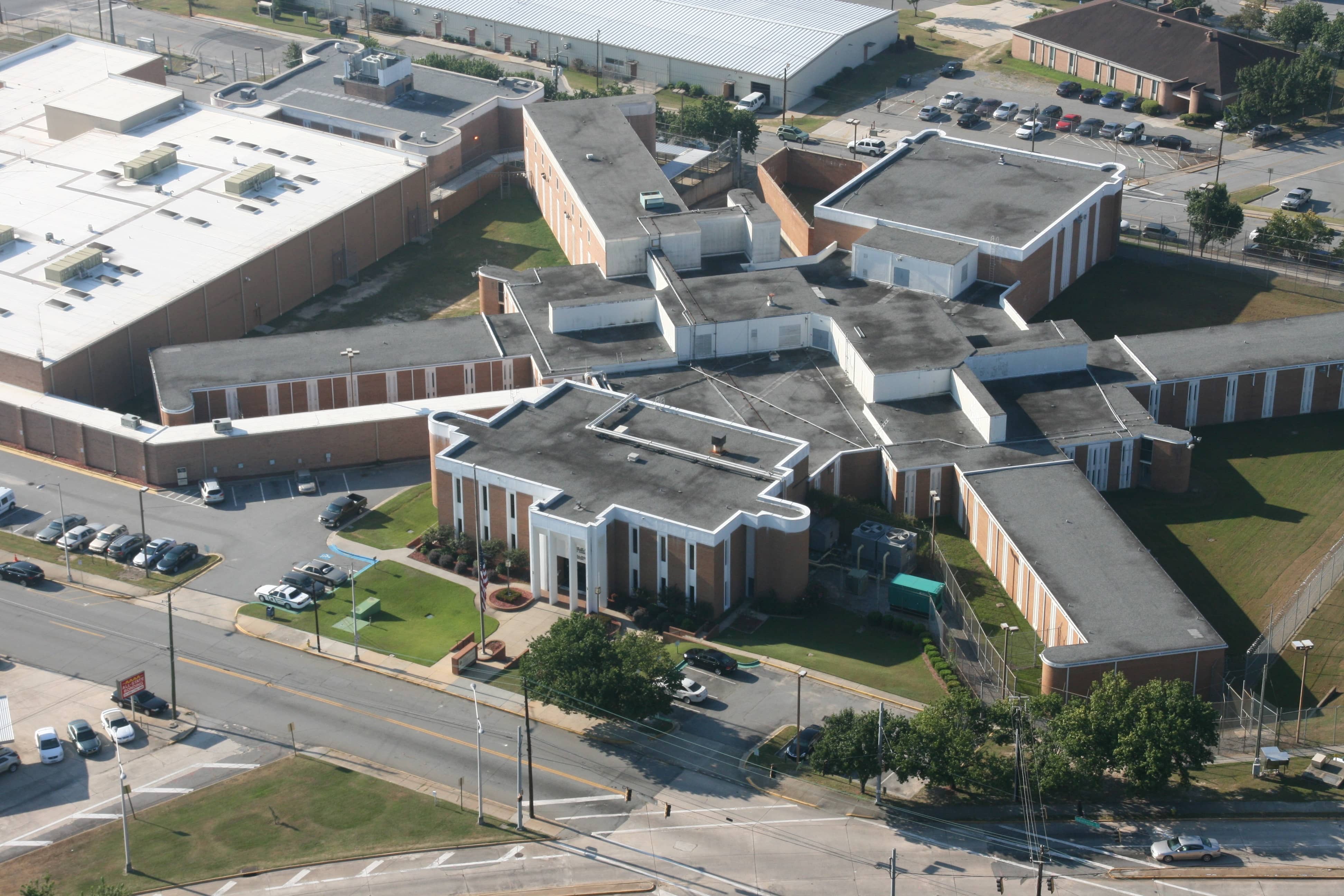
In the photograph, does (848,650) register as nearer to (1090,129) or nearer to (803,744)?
(803,744)

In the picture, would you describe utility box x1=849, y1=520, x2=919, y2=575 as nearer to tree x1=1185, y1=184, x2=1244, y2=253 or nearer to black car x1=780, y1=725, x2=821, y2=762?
black car x1=780, y1=725, x2=821, y2=762

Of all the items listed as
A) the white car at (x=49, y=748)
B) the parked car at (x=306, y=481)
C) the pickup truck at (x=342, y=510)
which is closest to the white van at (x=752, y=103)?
the parked car at (x=306, y=481)

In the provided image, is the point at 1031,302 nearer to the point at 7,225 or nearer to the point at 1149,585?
the point at 1149,585

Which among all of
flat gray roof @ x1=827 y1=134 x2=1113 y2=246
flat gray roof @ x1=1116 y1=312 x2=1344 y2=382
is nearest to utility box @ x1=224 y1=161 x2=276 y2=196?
flat gray roof @ x1=827 y1=134 x2=1113 y2=246

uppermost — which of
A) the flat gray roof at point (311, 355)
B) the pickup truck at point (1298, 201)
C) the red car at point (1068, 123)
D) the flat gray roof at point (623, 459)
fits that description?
the red car at point (1068, 123)

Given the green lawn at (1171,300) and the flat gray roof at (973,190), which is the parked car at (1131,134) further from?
the green lawn at (1171,300)
